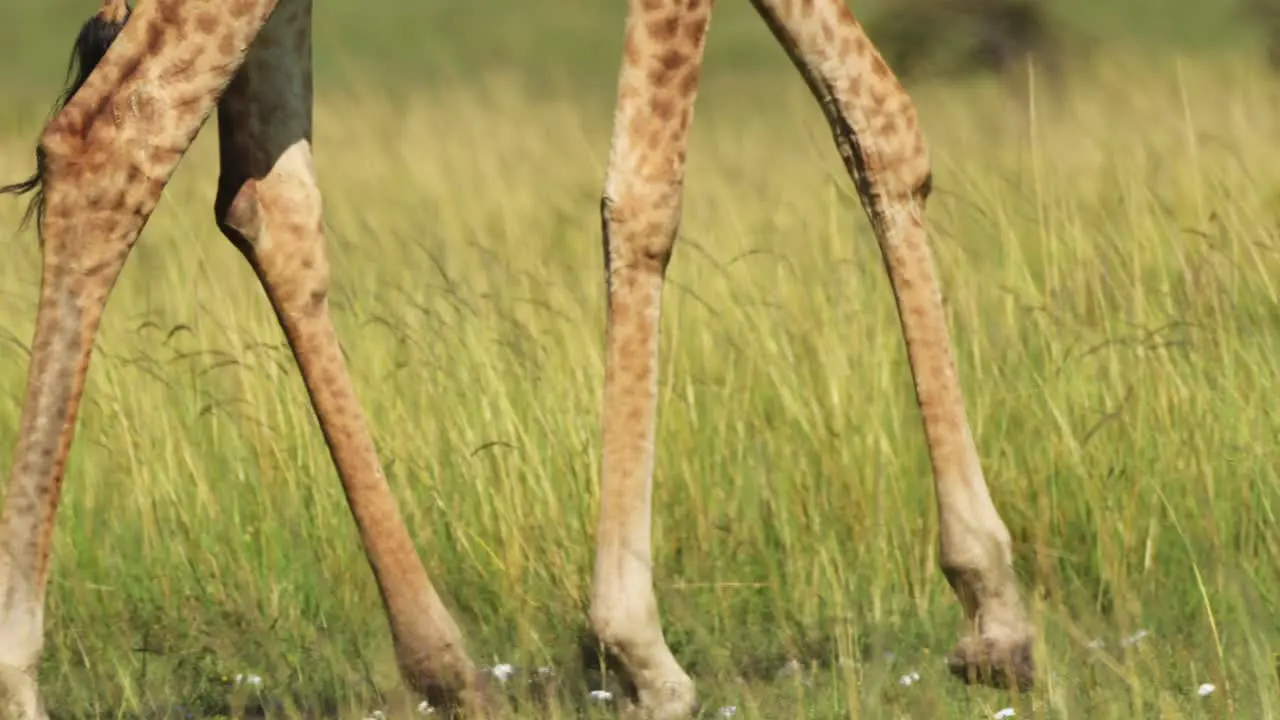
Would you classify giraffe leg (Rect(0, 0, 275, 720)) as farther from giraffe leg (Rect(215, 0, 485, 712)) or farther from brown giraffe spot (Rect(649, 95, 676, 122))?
brown giraffe spot (Rect(649, 95, 676, 122))

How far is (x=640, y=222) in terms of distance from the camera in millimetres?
4066

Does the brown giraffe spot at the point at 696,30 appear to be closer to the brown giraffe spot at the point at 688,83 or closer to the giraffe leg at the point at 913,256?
the brown giraffe spot at the point at 688,83

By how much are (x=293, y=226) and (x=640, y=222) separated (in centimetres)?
75

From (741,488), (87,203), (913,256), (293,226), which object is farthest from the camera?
(741,488)

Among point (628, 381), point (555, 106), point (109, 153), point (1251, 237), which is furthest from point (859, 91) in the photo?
point (555, 106)

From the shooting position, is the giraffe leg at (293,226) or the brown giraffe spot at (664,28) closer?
the brown giraffe spot at (664,28)

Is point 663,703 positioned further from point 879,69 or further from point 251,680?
point 879,69

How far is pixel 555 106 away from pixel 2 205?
6.01 m

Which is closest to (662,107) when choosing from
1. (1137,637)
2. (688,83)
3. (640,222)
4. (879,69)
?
(688,83)

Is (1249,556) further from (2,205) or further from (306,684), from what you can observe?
(2,205)

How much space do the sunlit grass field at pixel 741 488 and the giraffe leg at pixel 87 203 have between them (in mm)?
513

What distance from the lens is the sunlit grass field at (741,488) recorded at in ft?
13.8

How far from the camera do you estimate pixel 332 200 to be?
411 inches

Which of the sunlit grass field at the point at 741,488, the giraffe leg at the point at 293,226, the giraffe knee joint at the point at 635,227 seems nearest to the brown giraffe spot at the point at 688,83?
the giraffe knee joint at the point at 635,227
